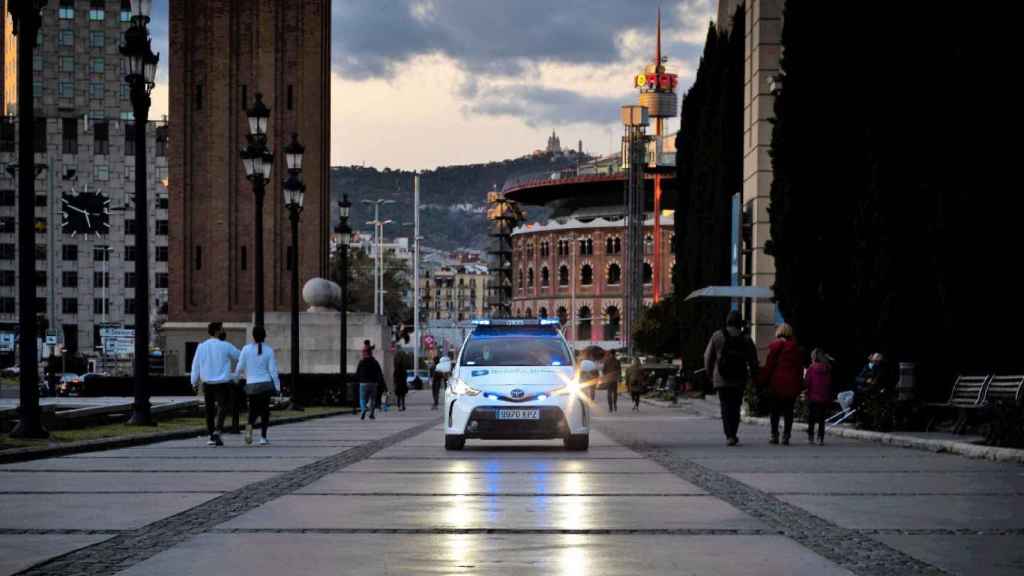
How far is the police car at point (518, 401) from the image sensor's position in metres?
21.4

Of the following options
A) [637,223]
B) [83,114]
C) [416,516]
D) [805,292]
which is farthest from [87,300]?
[416,516]

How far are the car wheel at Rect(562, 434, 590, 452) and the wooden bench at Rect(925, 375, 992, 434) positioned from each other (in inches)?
209

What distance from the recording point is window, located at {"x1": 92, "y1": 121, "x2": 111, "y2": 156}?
152 meters

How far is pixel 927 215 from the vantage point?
25.3 metres

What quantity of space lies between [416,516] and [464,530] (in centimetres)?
108

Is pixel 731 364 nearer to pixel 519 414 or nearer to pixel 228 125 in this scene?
pixel 519 414

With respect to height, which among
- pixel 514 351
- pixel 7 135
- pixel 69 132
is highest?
pixel 69 132

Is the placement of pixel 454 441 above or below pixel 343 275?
below

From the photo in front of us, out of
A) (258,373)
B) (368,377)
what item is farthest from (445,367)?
(368,377)

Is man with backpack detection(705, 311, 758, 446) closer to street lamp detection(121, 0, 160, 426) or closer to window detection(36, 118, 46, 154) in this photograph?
street lamp detection(121, 0, 160, 426)

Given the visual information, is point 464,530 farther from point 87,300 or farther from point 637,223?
point 87,300

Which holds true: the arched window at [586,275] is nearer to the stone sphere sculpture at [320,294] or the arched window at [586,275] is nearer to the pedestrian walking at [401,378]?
the stone sphere sculpture at [320,294]

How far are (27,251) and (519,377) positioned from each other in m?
6.40

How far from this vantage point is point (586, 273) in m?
179
